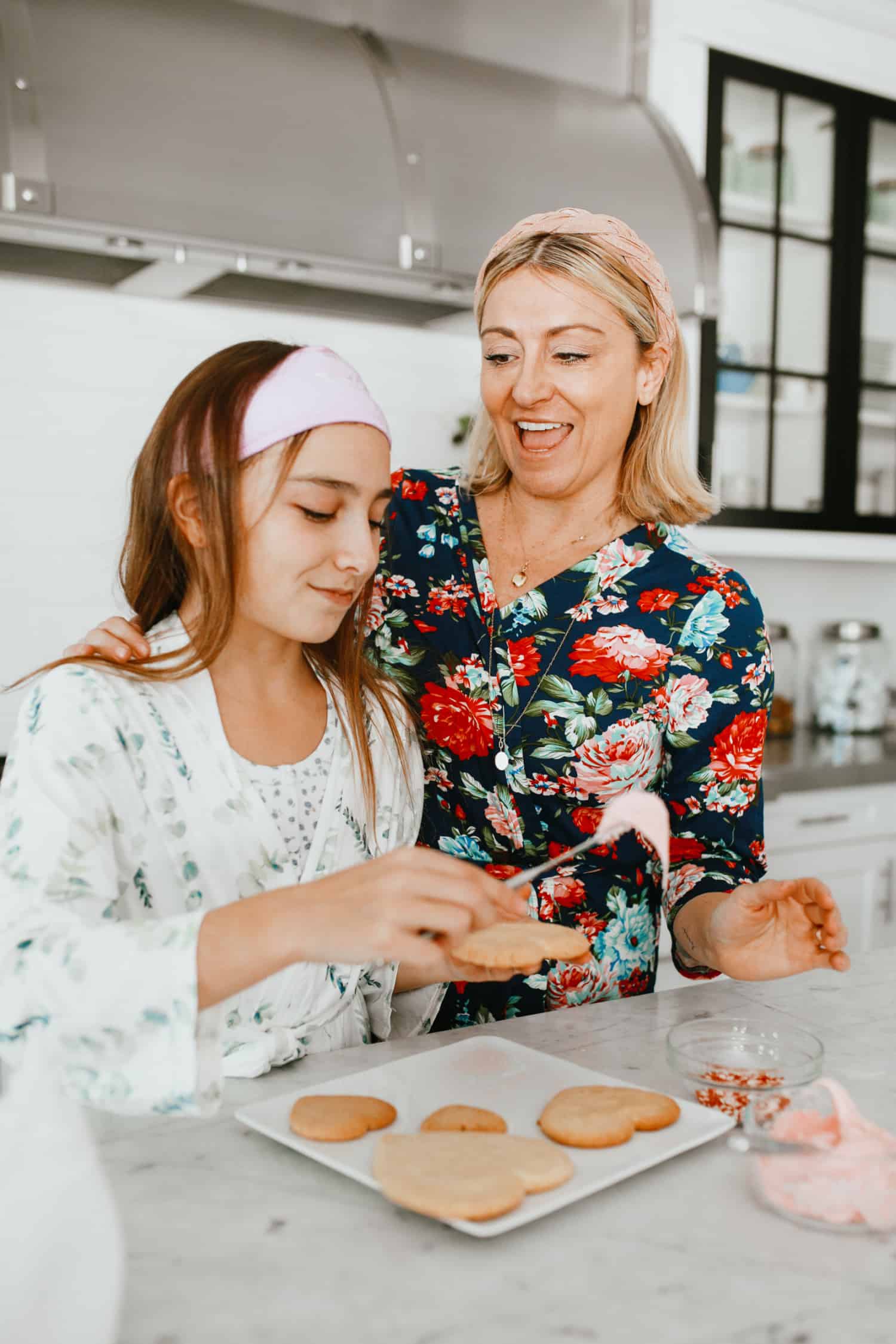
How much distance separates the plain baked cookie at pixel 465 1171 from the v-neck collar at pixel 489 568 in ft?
2.86

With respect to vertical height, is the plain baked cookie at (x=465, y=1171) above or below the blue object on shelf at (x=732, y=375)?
below

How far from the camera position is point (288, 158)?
2174 mm

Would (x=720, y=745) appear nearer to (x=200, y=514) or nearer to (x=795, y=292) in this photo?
(x=200, y=514)

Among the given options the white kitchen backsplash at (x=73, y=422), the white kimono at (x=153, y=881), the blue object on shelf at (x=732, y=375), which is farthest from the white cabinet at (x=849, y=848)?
the white kimono at (x=153, y=881)

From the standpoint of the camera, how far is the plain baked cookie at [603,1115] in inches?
37.1

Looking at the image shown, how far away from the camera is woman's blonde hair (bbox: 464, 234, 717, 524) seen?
1.55 metres

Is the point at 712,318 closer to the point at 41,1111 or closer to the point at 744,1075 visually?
the point at 744,1075

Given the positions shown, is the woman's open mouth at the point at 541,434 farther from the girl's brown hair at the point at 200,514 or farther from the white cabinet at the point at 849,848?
the white cabinet at the point at 849,848

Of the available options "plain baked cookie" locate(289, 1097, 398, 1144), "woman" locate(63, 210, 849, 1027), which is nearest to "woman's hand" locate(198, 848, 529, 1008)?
"plain baked cookie" locate(289, 1097, 398, 1144)

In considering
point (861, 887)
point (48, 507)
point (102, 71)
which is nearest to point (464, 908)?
point (102, 71)

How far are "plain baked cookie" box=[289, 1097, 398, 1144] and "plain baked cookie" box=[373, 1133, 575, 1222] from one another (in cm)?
4

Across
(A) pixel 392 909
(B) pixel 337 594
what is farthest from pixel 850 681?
(A) pixel 392 909

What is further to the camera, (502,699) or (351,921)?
(502,699)

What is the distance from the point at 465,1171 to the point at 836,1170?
27cm
